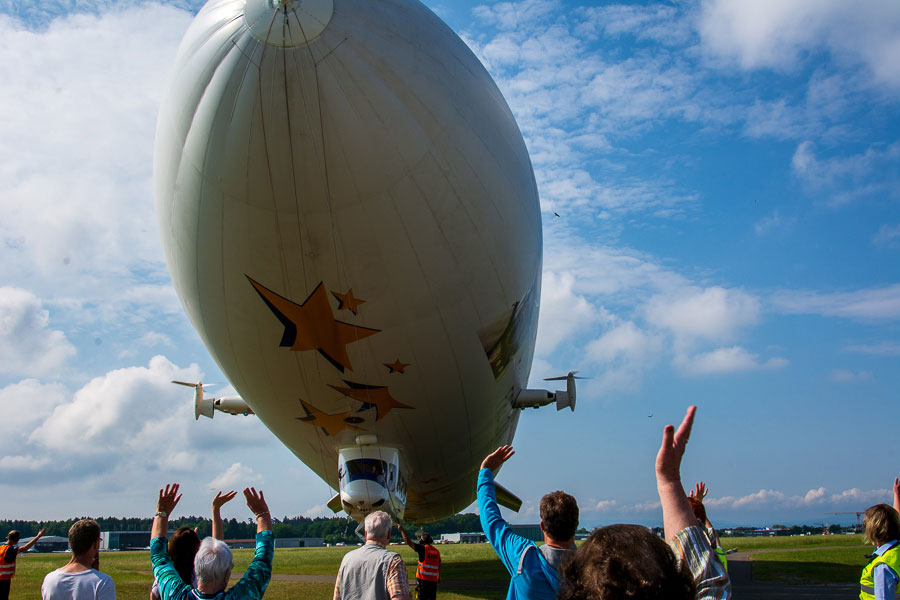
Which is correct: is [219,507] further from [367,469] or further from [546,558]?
[367,469]

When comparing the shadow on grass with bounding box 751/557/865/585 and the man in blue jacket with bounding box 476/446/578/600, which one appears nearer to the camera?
the man in blue jacket with bounding box 476/446/578/600

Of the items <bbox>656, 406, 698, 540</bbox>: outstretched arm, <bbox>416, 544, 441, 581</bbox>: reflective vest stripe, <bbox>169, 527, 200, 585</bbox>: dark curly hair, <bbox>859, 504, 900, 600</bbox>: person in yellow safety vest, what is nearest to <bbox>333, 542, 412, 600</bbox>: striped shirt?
<bbox>169, 527, 200, 585</bbox>: dark curly hair

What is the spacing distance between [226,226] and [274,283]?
996 mm

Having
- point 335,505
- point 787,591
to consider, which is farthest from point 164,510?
point 787,591

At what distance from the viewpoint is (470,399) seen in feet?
38.9

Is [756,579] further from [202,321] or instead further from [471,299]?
[202,321]

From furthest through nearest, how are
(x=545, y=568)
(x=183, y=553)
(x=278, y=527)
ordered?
(x=278, y=527)
(x=183, y=553)
(x=545, y=568)

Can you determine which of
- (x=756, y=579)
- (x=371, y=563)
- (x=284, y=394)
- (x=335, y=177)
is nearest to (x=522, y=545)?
(x=371, y=563)

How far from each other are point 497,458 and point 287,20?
5.65 meters

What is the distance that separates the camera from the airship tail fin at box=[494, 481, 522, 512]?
2442cm

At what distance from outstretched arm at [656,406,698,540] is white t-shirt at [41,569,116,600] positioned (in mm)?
3583

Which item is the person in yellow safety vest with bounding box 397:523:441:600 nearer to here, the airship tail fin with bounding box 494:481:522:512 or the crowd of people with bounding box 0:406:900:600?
the crowd of people with bounding box 0:406:900:600

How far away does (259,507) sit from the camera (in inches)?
181

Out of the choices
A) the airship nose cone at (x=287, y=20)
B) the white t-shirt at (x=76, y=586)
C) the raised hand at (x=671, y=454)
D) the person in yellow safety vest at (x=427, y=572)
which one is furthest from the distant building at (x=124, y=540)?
the raised hand at (x=671, y=454)
